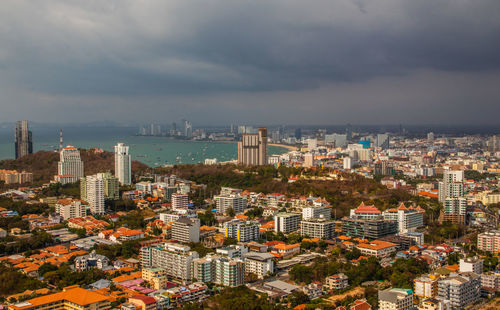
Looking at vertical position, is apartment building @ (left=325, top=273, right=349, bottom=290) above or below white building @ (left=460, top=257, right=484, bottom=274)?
below

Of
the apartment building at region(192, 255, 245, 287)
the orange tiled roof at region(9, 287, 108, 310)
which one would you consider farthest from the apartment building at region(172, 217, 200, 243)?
the orange tiled roof at region(9, 287, 108, 310)

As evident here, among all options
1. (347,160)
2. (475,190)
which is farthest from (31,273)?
(347,160)

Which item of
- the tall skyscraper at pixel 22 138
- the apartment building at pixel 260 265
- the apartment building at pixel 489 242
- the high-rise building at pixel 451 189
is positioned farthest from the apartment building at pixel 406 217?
the tall skyscraper at pixel 22 138

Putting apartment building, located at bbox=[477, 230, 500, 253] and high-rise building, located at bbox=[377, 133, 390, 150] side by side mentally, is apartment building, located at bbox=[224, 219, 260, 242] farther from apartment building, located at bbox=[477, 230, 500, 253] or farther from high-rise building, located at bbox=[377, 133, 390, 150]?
high-rise building, located at bbox=[377, 133, 390, 150]

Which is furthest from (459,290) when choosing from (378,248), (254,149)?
(254,149)

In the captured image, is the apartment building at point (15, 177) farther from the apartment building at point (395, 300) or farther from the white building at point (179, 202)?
the apartment building at point (395, 300)

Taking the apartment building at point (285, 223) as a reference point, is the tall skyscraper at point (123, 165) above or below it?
above
